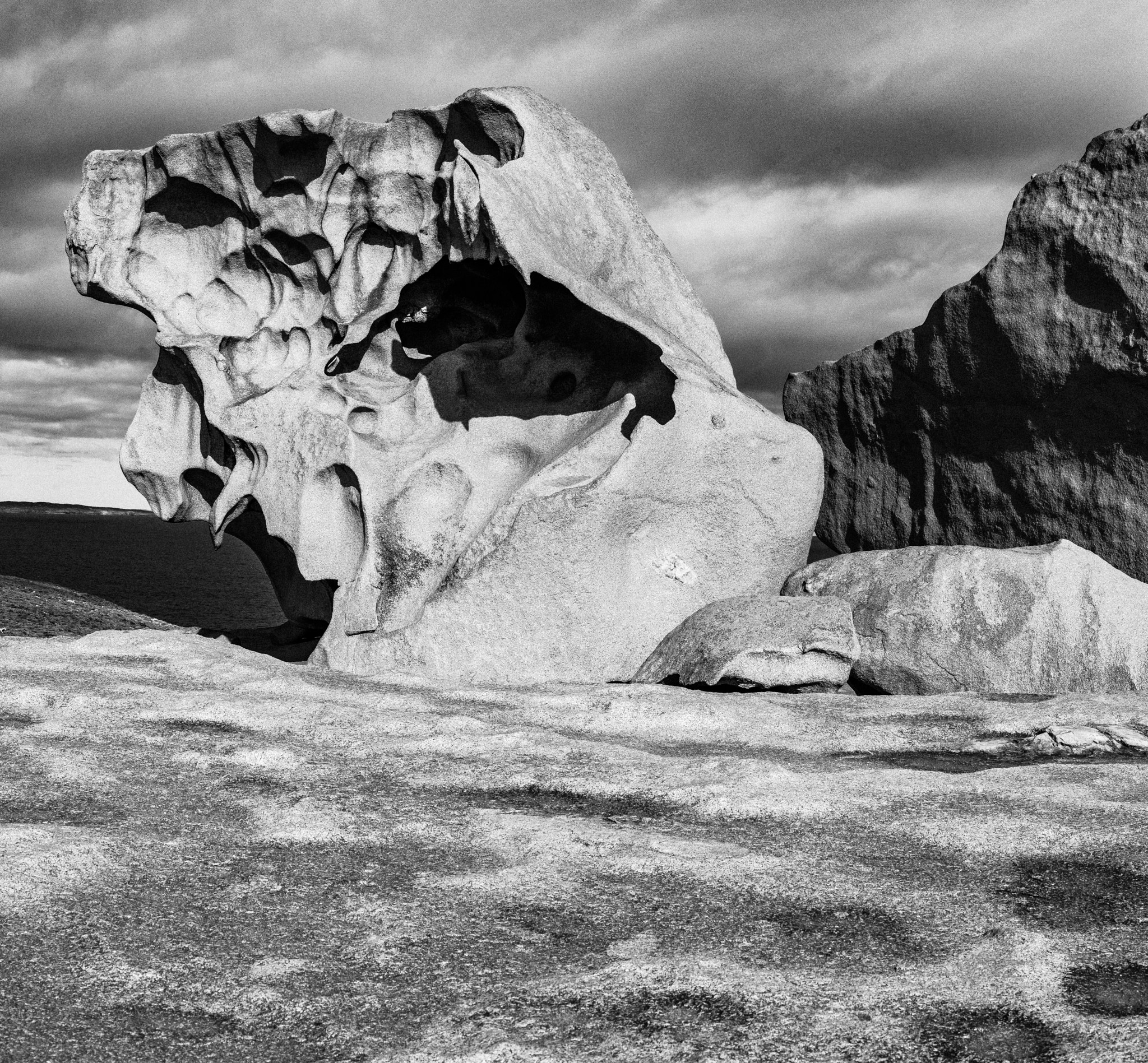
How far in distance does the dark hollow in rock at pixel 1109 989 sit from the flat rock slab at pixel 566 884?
10 millimetres

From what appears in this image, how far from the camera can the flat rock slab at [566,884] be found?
116 inches

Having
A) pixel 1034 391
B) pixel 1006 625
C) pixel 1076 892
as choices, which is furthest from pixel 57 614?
pixel 1076 892

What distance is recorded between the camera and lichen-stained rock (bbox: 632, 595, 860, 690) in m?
7.78

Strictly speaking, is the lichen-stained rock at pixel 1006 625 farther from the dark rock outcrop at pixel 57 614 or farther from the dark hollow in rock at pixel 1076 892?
the dark rock outcrop at pixel 57 614

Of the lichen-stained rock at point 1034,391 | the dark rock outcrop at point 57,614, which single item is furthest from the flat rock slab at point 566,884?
the dark rock outcrop at point 57,614

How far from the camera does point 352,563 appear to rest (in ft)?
32.0

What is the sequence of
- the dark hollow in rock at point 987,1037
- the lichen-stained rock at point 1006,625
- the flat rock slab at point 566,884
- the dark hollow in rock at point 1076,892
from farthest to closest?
the lichen-stained rock at point 1006,625 < the dark hollow in rock at point 1076,892 < the flat rock slab at point 566,884 < the dark hollow in rock at point 987,1037

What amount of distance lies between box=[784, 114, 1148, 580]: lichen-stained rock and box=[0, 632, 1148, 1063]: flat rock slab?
3.54 metres

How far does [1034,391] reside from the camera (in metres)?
9.73

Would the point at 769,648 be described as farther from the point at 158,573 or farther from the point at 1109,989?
the point at 158,573

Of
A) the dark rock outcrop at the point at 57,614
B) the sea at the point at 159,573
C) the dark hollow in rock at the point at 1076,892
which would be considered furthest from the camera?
the sea at the point at 159,573

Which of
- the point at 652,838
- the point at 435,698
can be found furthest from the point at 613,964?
the point at 435,698

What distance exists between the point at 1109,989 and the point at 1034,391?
7.31 m

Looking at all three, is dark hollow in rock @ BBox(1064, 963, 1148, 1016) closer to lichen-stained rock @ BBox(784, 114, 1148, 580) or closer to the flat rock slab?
the flat rock slab
